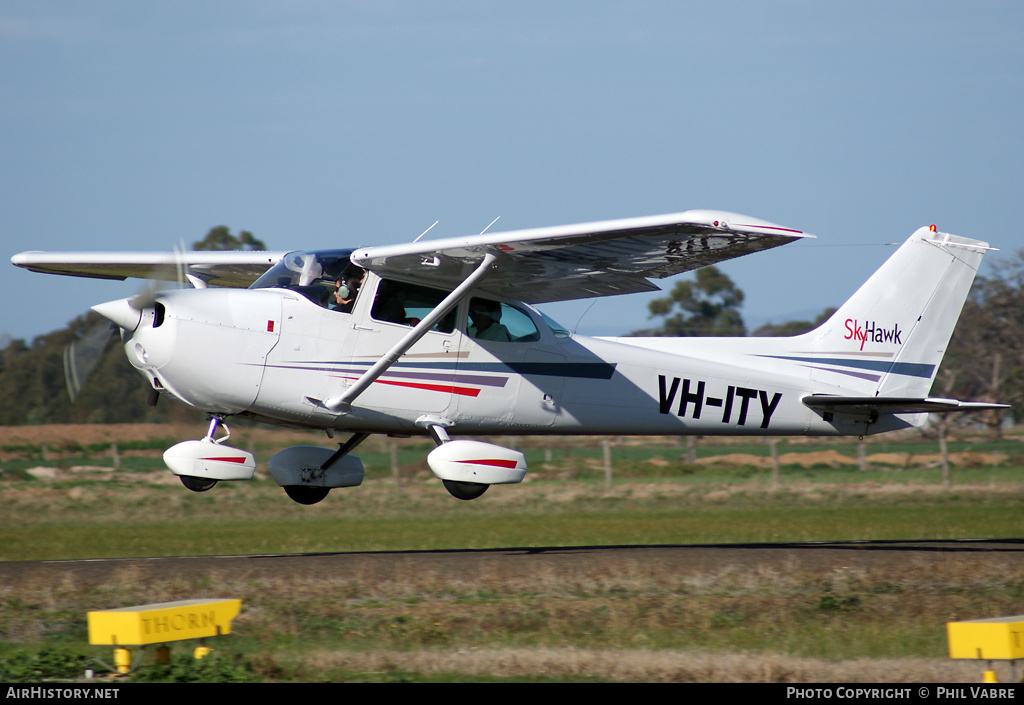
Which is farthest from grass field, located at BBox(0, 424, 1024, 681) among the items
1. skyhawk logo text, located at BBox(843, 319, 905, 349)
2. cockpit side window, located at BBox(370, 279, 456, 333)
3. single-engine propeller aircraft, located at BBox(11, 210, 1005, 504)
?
skyhawk logo text, located at BBox(843, 319, 905, 349)

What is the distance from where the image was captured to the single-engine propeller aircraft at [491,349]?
31.8 feet

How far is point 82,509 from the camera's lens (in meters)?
20.4

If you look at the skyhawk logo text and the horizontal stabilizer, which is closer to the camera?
the horizontal stabilizer

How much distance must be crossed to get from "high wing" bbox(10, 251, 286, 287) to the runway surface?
365cm

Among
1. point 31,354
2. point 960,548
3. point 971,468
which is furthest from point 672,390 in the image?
point 31,354

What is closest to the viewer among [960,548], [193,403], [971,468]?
[193,403]

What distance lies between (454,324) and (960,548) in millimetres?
6452

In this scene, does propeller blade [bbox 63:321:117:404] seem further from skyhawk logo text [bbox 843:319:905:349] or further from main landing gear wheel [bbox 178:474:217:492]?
skyhawk logo text [bbox 843:319:905:349]

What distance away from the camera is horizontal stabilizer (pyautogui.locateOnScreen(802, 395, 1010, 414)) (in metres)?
12.0

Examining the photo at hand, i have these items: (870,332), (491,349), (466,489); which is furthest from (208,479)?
(870,332)

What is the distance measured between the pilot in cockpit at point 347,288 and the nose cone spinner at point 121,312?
6.14 feet

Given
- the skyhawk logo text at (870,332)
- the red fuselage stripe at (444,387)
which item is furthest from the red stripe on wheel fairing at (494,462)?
the skyhawk logo text at (870,332)
